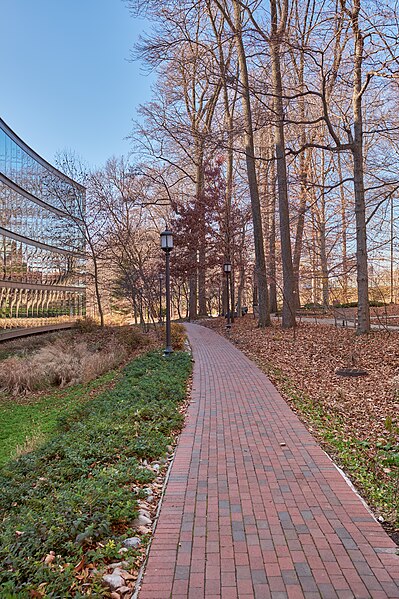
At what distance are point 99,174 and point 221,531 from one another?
25823 mm

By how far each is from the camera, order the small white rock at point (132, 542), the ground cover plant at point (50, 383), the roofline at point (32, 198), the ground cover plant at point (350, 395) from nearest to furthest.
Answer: the small white rock at point (132, 542)
the ground cover plant at point (350, 395)
the ground cover plant at point (50, 383)
the roofline at point (32, 198)

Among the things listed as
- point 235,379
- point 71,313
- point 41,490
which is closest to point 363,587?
point 41,490

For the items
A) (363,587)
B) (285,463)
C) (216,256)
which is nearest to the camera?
(363,587)

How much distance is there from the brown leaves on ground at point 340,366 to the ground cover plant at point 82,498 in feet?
8.55

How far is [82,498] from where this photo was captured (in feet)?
12.0

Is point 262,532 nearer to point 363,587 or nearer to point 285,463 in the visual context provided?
point 363,587

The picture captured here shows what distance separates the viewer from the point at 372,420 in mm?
6516

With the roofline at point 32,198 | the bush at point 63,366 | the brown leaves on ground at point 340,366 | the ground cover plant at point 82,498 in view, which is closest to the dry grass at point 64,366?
the bush at point 63,366

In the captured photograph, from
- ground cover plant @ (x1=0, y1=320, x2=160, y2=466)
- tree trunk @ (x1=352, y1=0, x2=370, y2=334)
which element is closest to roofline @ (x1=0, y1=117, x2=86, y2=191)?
ground cover plant @ (x1=0, y1=320, x2=160, y2=466)

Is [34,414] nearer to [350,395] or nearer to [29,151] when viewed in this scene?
[350,395]

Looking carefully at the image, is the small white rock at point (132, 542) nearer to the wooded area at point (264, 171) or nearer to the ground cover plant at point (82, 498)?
the ground cover plant at point (82, 498)

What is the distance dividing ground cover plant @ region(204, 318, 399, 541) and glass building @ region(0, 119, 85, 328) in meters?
17.8

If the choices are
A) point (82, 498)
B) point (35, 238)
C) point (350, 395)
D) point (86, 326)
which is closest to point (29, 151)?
point (35, 238)

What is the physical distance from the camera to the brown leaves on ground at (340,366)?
6887 mm
